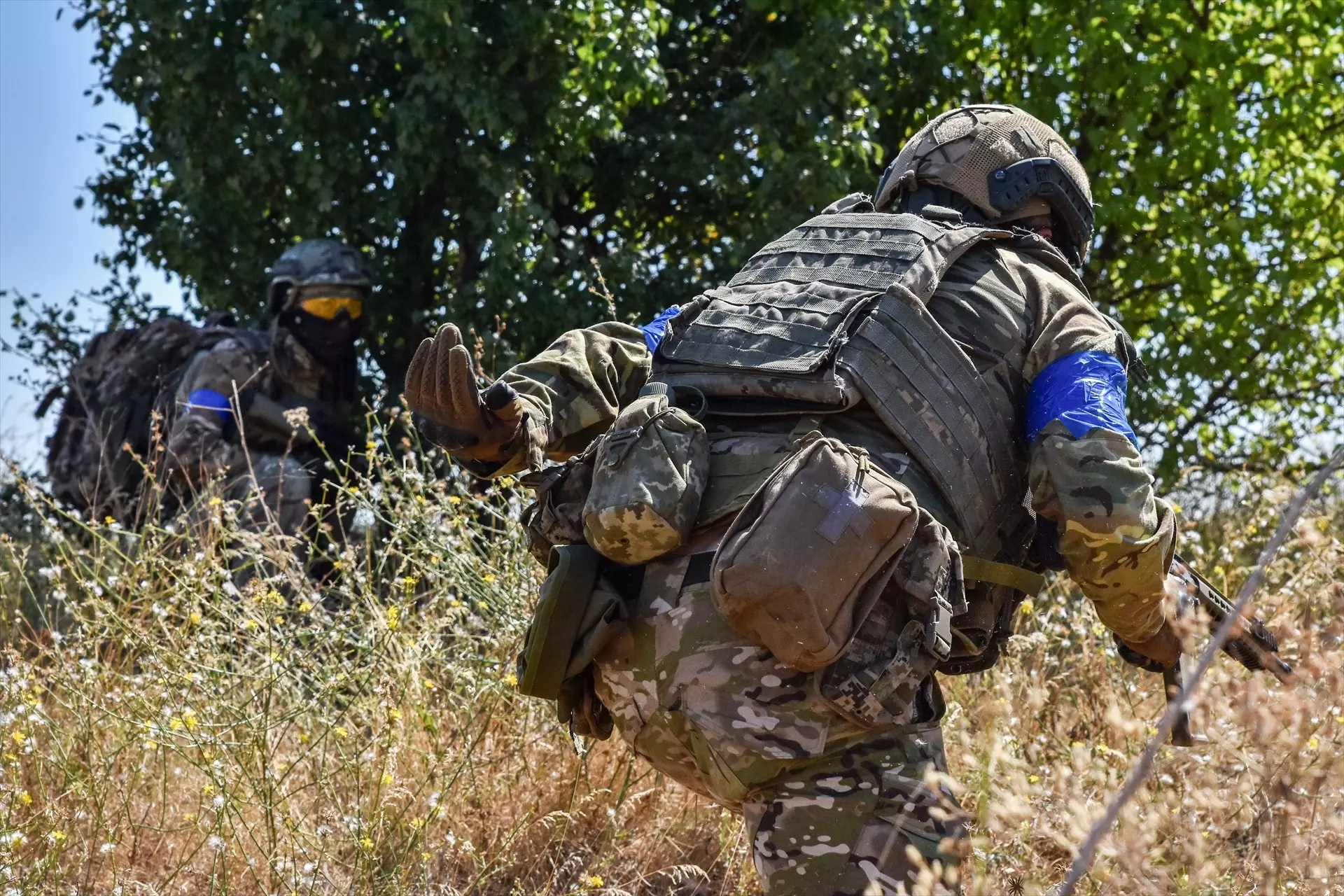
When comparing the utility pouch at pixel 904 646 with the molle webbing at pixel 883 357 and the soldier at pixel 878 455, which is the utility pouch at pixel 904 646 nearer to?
the soldier at pixel 878 455

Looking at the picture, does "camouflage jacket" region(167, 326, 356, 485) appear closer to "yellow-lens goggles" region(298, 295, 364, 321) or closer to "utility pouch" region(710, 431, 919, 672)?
"yellow-lens goggles" region(298, 295, 364, 321)

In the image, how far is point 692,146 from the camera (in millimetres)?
7914

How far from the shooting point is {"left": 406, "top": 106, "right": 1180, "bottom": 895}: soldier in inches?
112

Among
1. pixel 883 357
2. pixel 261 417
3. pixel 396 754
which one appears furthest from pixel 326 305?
pixel 883 357

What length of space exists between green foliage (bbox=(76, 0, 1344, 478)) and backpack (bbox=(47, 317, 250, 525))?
541 mm

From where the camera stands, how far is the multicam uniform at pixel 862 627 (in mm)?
2842

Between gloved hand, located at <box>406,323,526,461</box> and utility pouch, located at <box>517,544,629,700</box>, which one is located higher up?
gloved hand, located at <box>406,323,526,461</box>

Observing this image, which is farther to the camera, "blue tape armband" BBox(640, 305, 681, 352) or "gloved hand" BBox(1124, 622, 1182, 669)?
"blue tape armband" BBox(640, 305, 681, 352)

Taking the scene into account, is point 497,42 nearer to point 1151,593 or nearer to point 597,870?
point 597,870

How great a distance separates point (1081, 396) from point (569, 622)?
1049 millimetres

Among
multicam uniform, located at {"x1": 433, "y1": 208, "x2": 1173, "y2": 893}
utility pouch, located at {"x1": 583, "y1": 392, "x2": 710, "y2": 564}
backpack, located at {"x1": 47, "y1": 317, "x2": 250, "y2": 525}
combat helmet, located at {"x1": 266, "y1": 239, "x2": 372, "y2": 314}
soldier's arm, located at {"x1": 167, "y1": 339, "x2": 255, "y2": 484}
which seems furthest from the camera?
backpack, located at {"x1": 47, "y1": 317, "x2": 250, "y2": 525}

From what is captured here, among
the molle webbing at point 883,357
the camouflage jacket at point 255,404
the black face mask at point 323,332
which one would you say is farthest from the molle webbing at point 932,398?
the black face mask at point 323,332

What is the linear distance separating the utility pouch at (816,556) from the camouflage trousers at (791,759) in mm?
112

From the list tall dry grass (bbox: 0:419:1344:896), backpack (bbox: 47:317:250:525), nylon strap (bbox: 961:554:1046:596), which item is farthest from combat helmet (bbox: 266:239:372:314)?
nylon strap (bbox: 961:554:1046:596)
